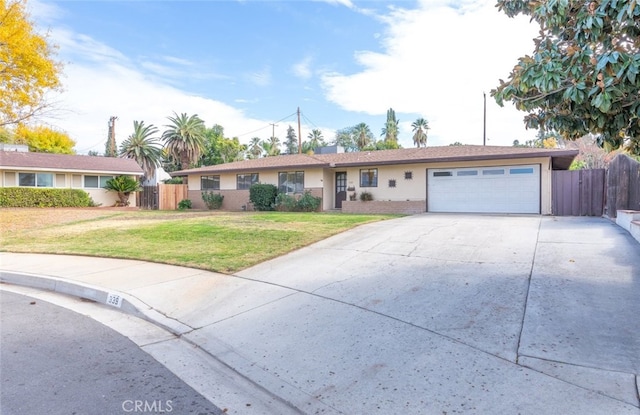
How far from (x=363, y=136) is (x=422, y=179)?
3742 cm

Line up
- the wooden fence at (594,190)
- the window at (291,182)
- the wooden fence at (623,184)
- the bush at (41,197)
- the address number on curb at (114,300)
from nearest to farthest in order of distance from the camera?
1. the address number on curb at (114,300)
2. the wooden fence at (623,184)
3. the wooden fence at (594,190)
4. the window at (291,182)
5. the bush at (41,197)

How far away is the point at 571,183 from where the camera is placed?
15109 mm

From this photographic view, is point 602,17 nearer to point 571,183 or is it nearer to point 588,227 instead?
point 588,227

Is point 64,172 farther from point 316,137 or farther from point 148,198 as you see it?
point 316,137

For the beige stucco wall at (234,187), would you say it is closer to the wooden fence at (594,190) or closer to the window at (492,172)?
the window at (492,172)

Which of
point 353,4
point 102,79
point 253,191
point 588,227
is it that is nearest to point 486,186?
point 588,227

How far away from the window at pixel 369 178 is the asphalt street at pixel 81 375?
1684cm

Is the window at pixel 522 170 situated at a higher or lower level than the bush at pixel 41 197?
higher

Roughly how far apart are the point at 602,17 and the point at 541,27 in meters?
1.34

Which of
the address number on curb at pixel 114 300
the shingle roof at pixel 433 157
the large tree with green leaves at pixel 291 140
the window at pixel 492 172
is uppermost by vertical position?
the large tree with green leaves at pixel 291 140

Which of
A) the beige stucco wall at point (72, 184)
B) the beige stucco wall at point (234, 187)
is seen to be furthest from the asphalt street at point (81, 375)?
the beige stucco wall at point (72, 184)

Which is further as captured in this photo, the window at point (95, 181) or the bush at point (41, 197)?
the window at point (95, 181)

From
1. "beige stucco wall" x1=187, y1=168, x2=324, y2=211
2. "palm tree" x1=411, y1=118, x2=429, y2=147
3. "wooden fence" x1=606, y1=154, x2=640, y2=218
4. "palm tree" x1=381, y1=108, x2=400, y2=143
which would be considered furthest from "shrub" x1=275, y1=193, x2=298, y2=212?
"palm tree" x1=381, y1=108, x2=400, y2=143

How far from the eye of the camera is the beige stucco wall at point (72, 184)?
26203 millimetres
